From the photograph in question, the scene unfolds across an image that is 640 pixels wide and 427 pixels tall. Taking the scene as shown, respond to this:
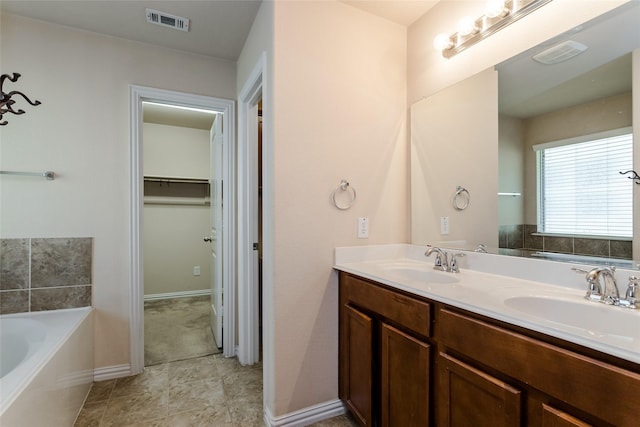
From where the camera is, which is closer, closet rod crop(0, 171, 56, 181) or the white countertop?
the white countertop

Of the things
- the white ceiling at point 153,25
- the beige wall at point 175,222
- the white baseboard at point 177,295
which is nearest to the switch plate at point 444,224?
the white ceiling at point 153,25

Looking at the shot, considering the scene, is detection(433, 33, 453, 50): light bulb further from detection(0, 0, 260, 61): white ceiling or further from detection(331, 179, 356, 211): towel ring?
detection(0, 0, 260, 61): white ceiling

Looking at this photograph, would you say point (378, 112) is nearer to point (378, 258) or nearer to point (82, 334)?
point (378, 258)

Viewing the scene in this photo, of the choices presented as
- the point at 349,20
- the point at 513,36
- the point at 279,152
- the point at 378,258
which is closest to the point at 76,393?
the point at 279,152

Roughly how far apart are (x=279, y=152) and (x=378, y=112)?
2.40 ft

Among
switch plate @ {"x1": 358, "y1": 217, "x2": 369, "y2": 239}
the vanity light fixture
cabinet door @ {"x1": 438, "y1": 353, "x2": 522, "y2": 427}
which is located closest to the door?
switch plate @ {"x1": 358, "y1": 217, "x2": 369, "y2": 239}

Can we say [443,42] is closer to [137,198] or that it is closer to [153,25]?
[153,25]

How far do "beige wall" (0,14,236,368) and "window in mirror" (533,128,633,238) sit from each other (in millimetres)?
2539

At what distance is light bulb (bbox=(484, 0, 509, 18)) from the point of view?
139 cm

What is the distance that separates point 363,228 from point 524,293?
2.88 feet

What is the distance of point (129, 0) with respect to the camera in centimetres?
177

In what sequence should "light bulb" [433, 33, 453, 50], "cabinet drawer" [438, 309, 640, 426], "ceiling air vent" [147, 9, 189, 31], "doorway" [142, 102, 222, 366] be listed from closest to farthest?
"cabinet drawer" [438, 309, 640, 426]
"light bulb" [433, 33, 453, 50]
"ceiling air vent" [147, 9, 189, 31]
"doorway" [142, 102, 222, 366]

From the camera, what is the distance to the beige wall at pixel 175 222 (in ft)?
13.1

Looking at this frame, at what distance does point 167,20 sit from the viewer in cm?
194
